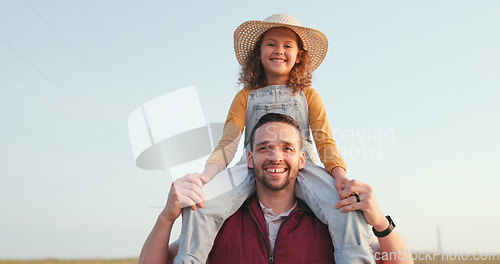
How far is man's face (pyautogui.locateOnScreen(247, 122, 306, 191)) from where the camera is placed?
13.1 feet

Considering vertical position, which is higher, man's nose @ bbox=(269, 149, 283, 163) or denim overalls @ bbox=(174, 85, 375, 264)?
man's nose @ bbox=(269, 149, 283, 163)

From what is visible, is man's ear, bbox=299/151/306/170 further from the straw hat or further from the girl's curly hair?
the straw hat

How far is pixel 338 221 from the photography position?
12.3ft

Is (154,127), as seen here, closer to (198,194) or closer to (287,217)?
(198,194)

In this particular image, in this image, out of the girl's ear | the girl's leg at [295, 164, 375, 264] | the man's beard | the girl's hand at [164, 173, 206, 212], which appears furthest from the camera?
the girl's ear

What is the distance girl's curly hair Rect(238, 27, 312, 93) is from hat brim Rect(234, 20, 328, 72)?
62 mm

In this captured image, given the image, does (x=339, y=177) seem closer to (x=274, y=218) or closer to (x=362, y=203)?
(x=362, y=203)

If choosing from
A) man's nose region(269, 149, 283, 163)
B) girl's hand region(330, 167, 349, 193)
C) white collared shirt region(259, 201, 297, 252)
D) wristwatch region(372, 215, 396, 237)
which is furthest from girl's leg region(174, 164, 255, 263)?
wristwatch region(372, 215, 396, 237)

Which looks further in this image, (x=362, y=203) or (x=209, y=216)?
(x=209, y=216)

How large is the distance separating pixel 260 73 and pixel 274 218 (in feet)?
5.92

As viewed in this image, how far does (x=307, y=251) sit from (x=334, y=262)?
251 millimetres

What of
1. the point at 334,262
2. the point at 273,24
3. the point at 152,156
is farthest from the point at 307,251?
the point at 273,24

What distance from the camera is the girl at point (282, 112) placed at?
3.70 m

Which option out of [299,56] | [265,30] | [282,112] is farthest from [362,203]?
[265,30]
